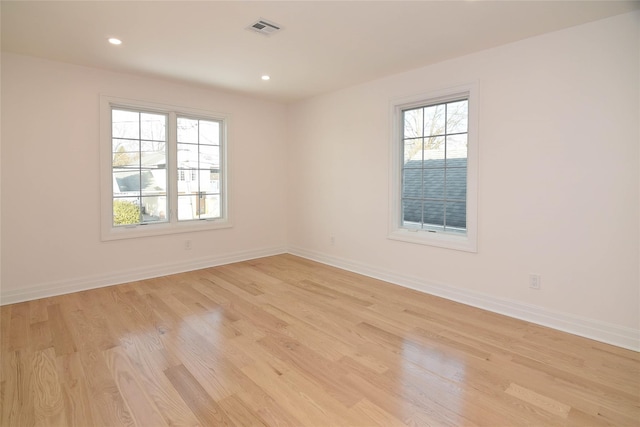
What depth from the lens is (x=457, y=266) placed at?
11.9ft

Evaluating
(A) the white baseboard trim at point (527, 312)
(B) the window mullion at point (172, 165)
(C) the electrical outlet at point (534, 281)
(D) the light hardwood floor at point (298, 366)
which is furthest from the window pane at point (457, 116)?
(B) the window mullion at point (172, 165)

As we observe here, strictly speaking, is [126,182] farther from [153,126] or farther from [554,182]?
[554,182]

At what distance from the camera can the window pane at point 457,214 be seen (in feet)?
12.2

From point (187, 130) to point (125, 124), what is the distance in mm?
777

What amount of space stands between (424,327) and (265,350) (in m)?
1.36

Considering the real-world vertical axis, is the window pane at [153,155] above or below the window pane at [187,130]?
below

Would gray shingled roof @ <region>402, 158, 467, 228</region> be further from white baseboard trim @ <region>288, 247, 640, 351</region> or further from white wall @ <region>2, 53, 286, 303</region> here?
white wall @ <region>2, 53, 286, 303</region>

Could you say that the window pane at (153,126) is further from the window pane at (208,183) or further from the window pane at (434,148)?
the window pane at (434,148)

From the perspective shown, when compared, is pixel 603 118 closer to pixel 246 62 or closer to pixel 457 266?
pixel 457 266

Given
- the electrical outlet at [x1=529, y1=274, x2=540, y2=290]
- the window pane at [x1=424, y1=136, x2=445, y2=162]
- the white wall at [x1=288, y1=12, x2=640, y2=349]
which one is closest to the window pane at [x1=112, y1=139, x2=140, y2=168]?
the white wall at [x1=288, y1=12, x2=640, y2=349]

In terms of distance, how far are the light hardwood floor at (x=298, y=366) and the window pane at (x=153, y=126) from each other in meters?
2.09

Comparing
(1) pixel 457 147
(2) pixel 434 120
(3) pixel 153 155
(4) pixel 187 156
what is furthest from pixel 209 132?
(1) pixel 457 147

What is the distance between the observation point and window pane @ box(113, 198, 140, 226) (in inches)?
168

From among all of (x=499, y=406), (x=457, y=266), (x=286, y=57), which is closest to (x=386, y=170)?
(x=457, y=266)
